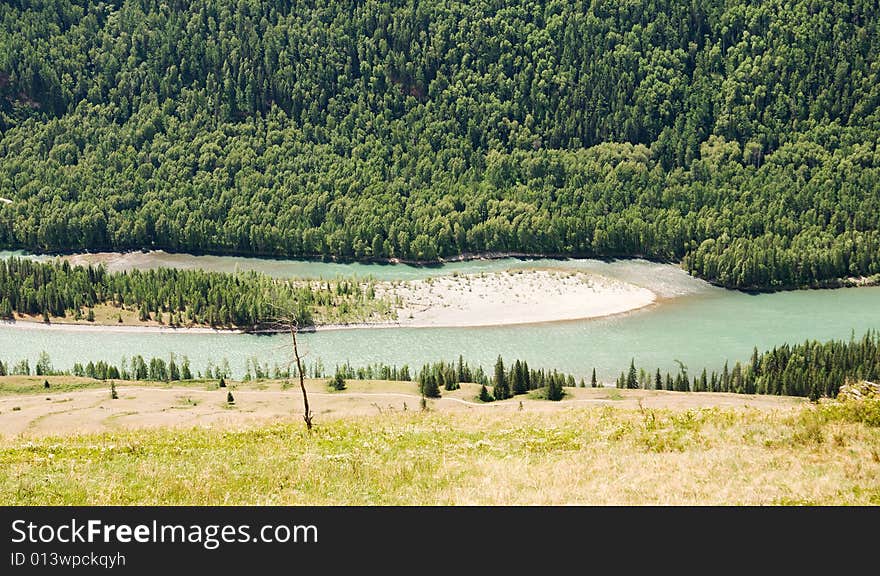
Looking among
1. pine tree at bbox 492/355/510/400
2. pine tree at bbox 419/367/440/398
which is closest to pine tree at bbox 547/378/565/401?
pine tree at bbox 492/355/510/400

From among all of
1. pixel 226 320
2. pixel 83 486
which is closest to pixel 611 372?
pixel 226 320

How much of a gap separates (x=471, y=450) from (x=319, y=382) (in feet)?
282

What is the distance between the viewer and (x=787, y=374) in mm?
137375

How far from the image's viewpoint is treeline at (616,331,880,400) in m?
135

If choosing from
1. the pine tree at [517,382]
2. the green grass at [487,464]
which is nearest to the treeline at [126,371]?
the pine tree at [517,382]

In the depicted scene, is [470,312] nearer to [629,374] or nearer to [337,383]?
[629,374]

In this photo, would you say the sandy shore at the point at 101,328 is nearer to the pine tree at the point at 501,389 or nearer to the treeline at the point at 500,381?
the treeline at the point at 500,381

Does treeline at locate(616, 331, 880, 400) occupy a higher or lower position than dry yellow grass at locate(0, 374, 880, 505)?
lower

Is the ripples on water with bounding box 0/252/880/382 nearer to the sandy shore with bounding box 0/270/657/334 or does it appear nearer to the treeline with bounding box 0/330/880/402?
the sandy shore with bounding box 0/270/657/334

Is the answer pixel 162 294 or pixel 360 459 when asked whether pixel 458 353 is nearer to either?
pixel 162 294

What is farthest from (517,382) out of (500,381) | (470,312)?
(470,312)

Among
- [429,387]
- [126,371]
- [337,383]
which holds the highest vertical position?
[429,387]

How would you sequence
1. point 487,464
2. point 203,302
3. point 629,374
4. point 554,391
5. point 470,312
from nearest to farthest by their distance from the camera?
point 487,464 < point 554,391 < point 629,374 < point 203,302 < point 470,312

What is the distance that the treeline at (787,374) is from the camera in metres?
135
